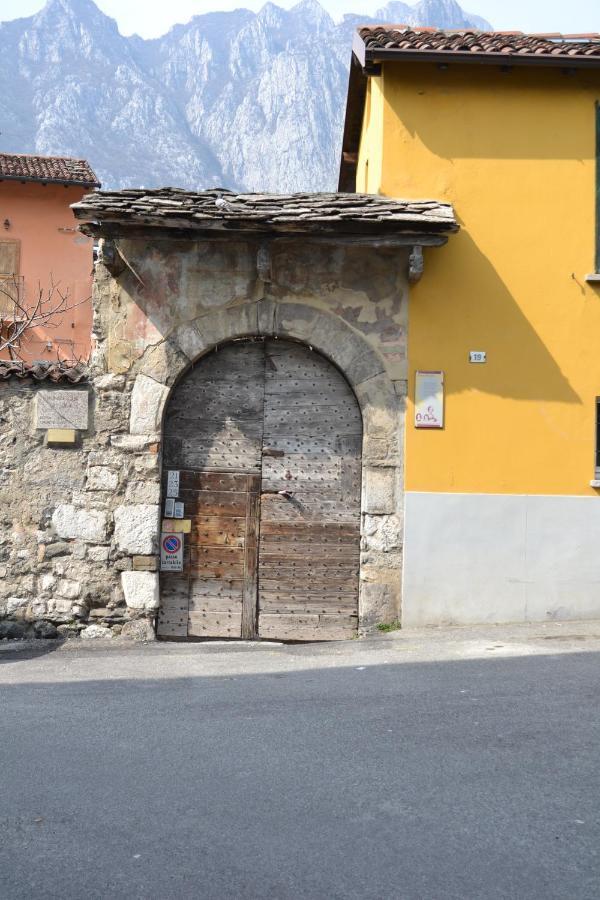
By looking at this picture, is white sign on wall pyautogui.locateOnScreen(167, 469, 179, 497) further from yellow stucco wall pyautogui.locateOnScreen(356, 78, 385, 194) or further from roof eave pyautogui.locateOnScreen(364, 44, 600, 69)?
roof eave pyautogui.locateOnScreen(364, 44, 600, 69)

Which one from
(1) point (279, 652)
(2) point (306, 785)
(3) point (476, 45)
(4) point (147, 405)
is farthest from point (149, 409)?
(2) point (306, 785)

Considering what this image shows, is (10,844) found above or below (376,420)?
below

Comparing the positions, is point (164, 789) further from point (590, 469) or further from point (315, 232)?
point (590, 469)

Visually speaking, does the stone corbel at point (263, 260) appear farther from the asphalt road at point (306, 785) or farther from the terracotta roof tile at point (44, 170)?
the terracotta roof tile at point (44, 170)

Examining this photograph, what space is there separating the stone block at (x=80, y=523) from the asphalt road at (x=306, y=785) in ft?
6.96

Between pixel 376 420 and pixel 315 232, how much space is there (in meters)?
1.82

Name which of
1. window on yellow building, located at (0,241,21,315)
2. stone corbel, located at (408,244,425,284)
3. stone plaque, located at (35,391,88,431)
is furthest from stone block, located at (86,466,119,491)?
window on yellow building, located at (0,241,21,315)

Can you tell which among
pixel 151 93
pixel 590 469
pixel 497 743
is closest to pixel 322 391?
pixel 590 469

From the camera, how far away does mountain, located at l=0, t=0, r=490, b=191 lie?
10025 cm

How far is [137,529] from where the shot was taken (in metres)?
8.52

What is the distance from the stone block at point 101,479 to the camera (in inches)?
337

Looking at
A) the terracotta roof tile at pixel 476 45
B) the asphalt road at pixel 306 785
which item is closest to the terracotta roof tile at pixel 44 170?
the terracotta roof tile at pixel 476 45

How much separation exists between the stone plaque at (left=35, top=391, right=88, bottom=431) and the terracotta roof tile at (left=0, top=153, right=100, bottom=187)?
42.2ft

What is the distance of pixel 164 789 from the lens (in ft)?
13.0
